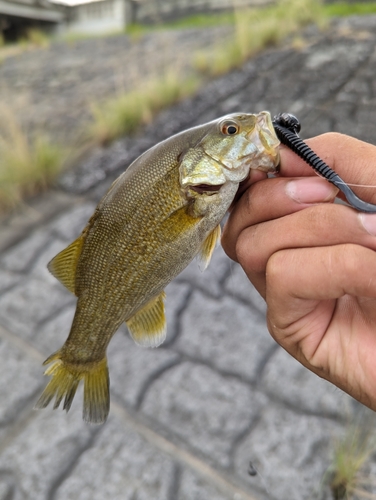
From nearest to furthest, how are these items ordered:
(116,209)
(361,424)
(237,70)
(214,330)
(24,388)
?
(116,209)
(361,424)
(24,388)
(214,330)
(237,70)

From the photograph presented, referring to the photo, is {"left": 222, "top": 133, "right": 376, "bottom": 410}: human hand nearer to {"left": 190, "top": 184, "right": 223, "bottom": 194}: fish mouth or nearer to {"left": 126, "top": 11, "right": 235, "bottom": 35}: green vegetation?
{"left": 190, "top": 184, "right": 223, "bottom": 194}: fish mouth

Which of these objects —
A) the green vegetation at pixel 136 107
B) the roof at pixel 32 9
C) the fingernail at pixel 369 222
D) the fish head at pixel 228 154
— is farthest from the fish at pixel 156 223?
the roof at pixel 32 9

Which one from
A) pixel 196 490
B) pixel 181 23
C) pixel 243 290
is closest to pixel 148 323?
pixel 196 490

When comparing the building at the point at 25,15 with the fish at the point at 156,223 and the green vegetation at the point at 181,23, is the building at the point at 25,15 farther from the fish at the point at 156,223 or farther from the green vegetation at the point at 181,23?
the fish at the point at 156,223

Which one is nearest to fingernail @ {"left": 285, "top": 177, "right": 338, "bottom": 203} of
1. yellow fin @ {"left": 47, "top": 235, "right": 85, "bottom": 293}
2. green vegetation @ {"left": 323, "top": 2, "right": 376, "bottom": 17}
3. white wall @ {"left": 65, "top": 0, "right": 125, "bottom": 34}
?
yellow fin @ {"left": 47, "top": 235, "right": 85, "bottom": 293}

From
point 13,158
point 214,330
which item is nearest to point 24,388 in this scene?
point 214,330

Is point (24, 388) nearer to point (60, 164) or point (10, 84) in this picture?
point (60, 164)
